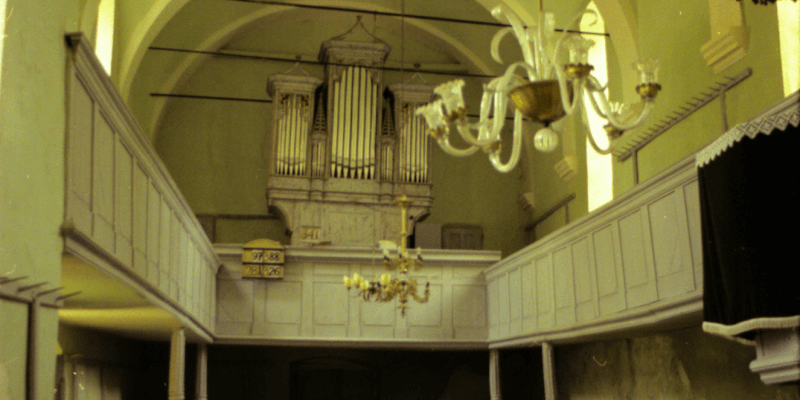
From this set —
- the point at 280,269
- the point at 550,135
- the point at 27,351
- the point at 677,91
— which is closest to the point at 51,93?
the point at 27,351

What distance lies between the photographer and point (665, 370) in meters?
10.7

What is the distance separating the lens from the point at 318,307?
1435 centimetres

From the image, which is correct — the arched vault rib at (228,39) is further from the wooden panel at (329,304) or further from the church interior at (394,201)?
the wooden panel at (329,304)

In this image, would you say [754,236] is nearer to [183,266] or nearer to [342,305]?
[183,266]

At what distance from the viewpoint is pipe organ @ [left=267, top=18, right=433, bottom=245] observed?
15797 millimetres

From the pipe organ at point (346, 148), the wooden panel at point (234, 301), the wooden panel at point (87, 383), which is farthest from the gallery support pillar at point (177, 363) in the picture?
the pipe organ at point (346, 148)

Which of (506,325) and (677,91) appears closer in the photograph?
(677,91)

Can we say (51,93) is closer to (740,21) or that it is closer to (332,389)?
(740,21)

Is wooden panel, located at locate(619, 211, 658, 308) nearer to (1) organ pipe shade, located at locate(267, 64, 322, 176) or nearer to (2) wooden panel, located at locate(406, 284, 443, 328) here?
(2) wooden panel, located at locate(406, 284, 443, 328)

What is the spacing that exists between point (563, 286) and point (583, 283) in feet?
2.47

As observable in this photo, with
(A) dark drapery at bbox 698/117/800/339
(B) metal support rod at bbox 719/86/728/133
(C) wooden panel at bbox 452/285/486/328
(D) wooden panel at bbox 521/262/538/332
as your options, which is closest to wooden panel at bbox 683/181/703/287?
(A) dark drapery at bbox 698/117/800/339

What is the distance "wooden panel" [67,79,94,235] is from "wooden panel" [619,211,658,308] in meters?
5.73

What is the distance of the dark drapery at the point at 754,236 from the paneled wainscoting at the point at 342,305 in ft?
28.0

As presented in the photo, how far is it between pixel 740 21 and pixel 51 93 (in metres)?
7.14
